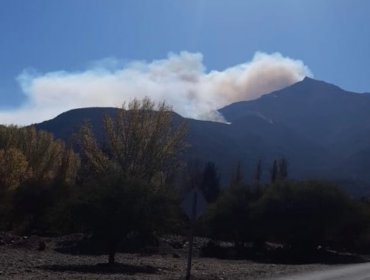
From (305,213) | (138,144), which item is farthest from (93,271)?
(138,144)

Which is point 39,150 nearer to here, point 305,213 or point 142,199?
point 305,213

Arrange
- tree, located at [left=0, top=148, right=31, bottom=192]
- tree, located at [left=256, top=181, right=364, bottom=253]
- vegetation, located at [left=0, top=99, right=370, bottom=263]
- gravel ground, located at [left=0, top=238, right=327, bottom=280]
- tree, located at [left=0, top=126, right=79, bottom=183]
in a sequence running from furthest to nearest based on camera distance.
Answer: tree, located at [left=0, top=126, right=79, bottom=183], tree, located at [left=0, top=148, right=31, bottom=192], tree, located at [left=256, top=181, right=364, bottom=253], vegetation, located at [left=0, top=99, right=370, bottom=263], gravel ground, located at [left=0, top=238, right=327, bottom=280]

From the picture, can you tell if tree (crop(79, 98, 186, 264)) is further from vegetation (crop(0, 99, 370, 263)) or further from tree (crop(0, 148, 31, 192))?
tree (crop(0, 148, 31, 192))

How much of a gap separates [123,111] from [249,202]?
641 inches

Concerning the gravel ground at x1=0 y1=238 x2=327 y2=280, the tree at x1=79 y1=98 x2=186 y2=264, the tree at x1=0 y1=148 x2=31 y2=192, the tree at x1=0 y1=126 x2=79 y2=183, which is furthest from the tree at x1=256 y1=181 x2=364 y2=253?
the tree at x1=0 y1=126 x2=79 y2=183

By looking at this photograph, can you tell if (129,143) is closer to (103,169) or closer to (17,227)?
(103,169)

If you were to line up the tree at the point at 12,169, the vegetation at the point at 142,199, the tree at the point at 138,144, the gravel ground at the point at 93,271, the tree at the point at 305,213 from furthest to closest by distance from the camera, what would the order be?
the tree at the point at 12,169
the tree at the point at 138,144
the tree at the point at 305,213
the vegetation at the point at 142,199
the gravel ground at the point at 93,271

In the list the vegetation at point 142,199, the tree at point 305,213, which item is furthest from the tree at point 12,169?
the tree at point 305,213

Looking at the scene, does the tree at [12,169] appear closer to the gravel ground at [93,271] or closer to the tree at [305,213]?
the tree at [305,213]

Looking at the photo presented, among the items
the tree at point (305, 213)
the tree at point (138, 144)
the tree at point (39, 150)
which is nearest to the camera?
the tree at point (305, 213)

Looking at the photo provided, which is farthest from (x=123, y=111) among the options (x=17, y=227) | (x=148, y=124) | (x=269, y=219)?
(x=269, y=219)

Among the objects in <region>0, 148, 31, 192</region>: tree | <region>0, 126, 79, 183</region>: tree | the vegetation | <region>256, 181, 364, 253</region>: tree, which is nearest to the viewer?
the vegetation

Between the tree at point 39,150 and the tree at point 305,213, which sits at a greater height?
the tree at point 39,150

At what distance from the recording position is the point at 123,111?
64.9 m
